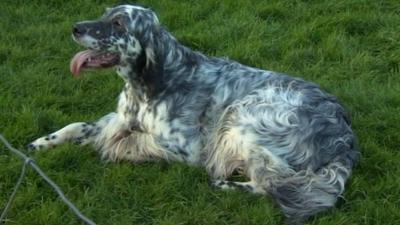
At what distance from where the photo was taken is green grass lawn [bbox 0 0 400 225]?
4.72 m

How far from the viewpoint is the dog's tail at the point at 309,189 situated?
15.3ft

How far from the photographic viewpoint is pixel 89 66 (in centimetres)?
532

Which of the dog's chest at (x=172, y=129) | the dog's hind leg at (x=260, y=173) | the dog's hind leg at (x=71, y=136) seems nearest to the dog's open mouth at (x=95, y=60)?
the dog's chest at (x=172, y=129)

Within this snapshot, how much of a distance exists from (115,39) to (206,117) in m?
0.84

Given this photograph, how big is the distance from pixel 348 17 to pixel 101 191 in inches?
148

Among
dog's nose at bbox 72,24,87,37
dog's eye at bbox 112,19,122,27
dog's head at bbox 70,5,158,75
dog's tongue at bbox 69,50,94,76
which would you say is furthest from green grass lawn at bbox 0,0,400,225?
dog's eye at bbox 112,19,122,27

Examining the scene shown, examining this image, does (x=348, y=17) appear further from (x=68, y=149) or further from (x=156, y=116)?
(x=68, y=149)

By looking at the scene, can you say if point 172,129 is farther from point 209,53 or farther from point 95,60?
point 209,53

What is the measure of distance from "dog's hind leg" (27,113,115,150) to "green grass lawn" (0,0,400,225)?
0.44ft

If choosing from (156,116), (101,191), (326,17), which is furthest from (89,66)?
(326,17)

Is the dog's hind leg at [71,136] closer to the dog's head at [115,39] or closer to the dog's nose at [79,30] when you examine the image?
the dog's head at [115,39]

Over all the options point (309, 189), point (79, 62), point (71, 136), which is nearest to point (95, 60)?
point (79, 62)

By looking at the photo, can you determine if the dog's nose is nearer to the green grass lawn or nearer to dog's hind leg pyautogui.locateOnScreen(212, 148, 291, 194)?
the green grass lawn

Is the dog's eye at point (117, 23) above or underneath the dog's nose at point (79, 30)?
above
